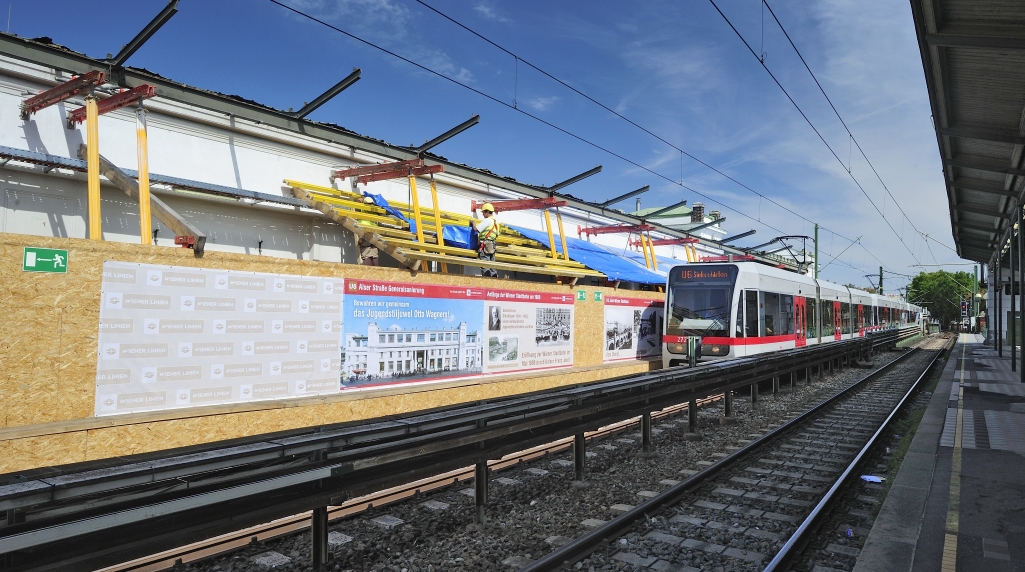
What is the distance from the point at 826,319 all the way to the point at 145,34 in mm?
22537

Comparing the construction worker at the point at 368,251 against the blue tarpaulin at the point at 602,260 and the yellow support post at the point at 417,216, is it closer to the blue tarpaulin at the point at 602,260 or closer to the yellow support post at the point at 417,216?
the yellow support post at the point at 417,216

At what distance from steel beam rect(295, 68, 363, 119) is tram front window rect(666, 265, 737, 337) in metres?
9.26

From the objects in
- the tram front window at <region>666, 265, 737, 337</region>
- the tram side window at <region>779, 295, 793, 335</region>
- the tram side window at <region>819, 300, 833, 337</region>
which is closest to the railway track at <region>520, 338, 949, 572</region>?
the tram front window at <region>666, 265, 737, 337</region>

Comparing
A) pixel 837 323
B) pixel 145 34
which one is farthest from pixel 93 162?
pixel 837 323

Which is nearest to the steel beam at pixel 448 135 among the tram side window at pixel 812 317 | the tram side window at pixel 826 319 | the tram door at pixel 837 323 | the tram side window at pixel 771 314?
the tram side window at pixel 771 314

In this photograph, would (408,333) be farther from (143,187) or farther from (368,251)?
(143,187)

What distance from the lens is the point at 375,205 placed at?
46.8ft

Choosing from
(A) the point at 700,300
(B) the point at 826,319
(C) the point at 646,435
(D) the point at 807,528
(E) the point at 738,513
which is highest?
(A) the point at 700,300

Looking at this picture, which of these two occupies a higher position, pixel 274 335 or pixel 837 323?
pixel 837 323

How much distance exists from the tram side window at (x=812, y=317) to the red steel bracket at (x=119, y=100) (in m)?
18.8

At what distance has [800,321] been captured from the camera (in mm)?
19219

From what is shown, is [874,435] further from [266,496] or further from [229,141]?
[229,141]

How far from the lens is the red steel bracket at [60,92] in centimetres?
862

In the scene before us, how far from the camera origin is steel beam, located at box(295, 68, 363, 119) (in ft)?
36.6
